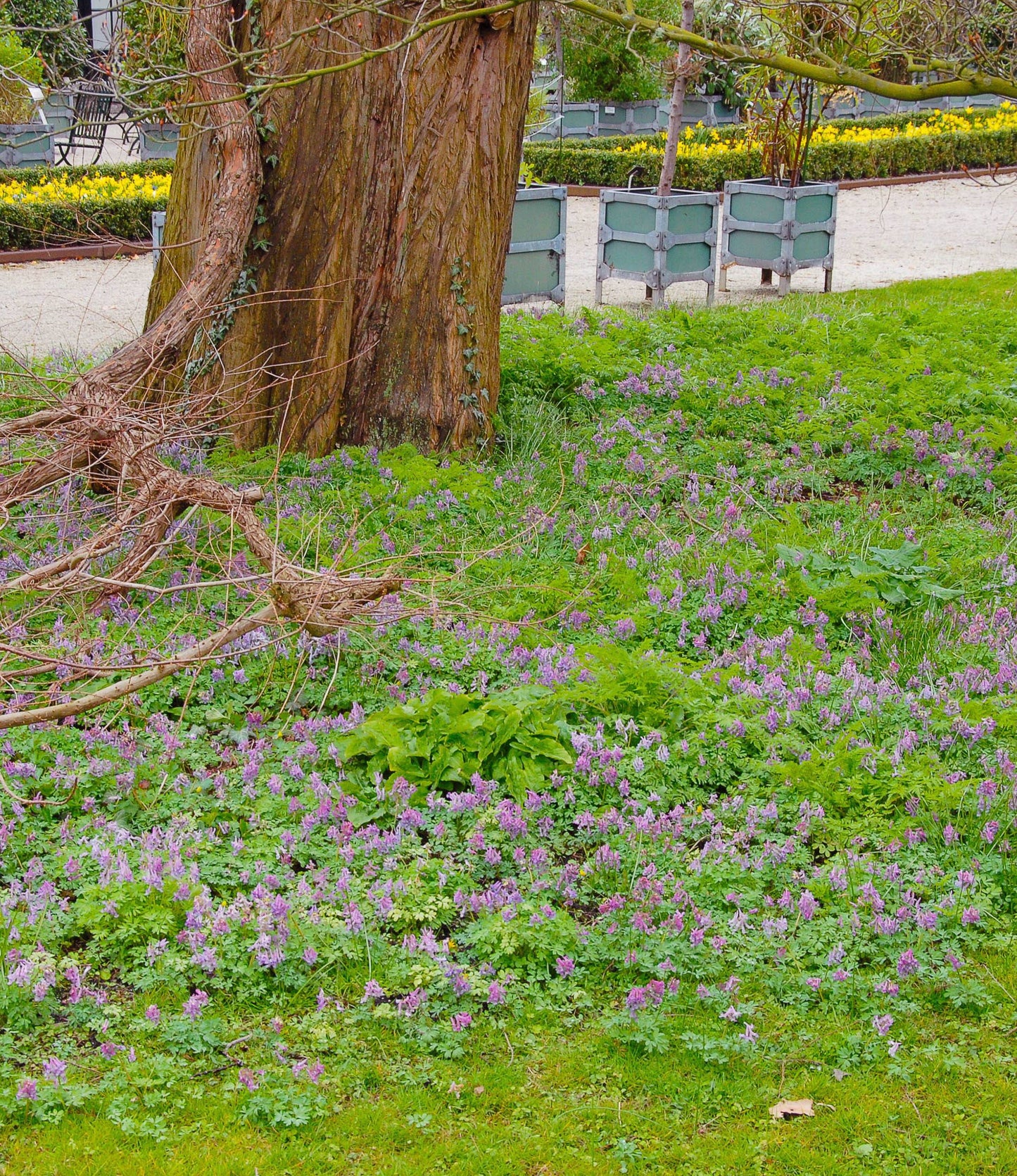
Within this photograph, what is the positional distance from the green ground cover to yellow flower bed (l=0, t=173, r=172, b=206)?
9978mm

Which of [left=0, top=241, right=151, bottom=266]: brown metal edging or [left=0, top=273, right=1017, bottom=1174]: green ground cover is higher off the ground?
[left=0, top=241, right=151, bottom=266]: brown metal edging

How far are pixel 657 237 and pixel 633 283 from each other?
2938mm

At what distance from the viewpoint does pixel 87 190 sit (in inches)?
602

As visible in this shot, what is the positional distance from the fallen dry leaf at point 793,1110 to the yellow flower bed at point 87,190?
12894 mm

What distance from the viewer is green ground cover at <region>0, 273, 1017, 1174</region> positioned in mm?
2764

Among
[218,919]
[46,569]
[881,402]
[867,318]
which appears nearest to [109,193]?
[867,318]

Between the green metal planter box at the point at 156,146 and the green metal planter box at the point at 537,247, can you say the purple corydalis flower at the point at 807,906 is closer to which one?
the green metal planter box at the point at 537,247

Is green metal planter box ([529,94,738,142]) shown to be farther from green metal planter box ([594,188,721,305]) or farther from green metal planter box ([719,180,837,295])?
green metal planter box ([594,188,721,305])

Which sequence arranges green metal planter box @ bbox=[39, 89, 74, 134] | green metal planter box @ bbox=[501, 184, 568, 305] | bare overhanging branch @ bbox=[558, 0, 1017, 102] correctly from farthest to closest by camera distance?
green metal planter box @ bbox=[39, 89, 74, 134]
green metal planter box @ bbox=[501, 184, 568, 305]
bare overhanging branch @ bbox=[558, 0, 1017, 102]

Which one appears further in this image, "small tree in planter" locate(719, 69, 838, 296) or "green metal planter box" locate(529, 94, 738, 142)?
"green metal planter box" locate(529, 94, 738, 142)

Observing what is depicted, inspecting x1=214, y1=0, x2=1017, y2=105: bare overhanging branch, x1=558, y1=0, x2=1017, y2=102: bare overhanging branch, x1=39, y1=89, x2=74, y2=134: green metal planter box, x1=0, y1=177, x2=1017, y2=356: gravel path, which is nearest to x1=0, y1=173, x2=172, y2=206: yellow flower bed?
x1=0, y1=177, x2=1017, y2=356: gravel path

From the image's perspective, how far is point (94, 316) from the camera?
11.3 metres

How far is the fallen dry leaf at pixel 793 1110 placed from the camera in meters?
2.76

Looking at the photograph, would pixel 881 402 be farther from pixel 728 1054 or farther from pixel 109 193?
pixel 109 193
